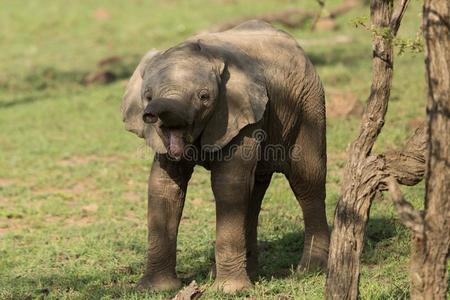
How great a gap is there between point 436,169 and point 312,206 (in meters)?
2.99

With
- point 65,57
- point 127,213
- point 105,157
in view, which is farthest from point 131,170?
point 65,57

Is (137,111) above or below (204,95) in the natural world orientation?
below

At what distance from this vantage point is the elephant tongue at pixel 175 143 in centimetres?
661

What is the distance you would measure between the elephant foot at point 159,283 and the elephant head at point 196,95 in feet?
3.50

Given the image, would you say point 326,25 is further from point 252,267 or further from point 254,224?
point 252,267

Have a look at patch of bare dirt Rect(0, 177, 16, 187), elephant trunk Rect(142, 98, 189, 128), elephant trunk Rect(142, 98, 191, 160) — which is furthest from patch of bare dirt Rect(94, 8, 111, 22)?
elephant trunk Rect(142, 98, 189, 128)

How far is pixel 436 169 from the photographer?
525 cm

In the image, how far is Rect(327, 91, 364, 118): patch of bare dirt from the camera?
A: 1373 centimetres

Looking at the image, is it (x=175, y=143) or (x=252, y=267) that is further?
(x=252, y=267)

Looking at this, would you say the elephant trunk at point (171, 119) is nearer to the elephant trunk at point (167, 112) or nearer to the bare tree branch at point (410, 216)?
the elephant trunk at point (167, 112)

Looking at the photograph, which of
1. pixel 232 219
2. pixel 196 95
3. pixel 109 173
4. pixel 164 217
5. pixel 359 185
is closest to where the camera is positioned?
pixel 359 185

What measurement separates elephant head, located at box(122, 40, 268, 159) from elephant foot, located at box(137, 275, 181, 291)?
1067 mm

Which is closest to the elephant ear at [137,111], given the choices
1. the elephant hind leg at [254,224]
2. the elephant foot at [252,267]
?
the elephant hind leg at [254,224]


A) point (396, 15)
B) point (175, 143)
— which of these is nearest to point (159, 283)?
point (175, 143)
